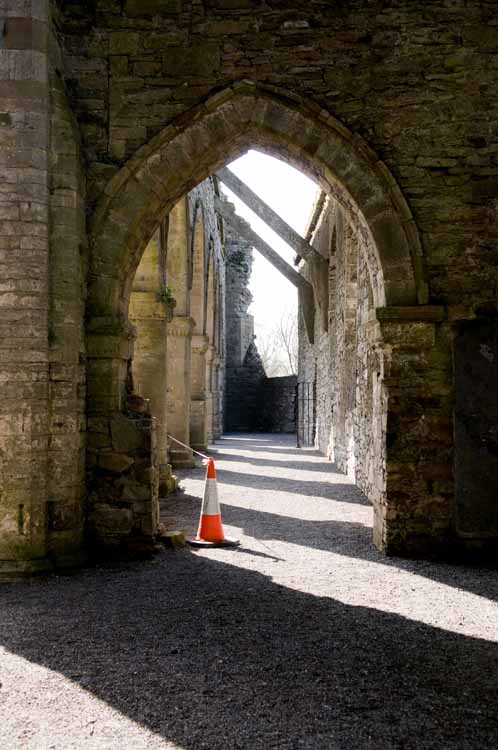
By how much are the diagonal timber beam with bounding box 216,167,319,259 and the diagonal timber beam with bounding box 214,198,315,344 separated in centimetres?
190

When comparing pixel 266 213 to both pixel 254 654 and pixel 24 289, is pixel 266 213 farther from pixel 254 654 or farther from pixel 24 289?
pixel 254 654

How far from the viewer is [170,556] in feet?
19.1

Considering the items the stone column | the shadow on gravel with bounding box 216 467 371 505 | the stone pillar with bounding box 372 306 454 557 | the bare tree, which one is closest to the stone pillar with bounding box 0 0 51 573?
the stone pillar with bounding box 372 306 454 557

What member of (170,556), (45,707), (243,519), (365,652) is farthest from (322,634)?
(243,519)

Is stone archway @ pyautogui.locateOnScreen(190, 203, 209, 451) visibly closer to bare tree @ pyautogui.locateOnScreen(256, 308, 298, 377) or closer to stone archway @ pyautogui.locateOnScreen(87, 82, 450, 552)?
stone archway @ pyautogui.locateOnScreen(87, 82, 450, 552)

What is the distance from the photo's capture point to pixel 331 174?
6.05 metres

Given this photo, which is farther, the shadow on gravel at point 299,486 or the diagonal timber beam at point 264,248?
the diagonal timber beam at point 264,248

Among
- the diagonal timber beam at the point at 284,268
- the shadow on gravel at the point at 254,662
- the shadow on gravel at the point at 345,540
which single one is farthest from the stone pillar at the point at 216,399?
the shadow on gravel at the point at 254,662

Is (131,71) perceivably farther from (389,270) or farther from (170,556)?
(170,556)

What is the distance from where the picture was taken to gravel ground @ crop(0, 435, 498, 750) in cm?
288

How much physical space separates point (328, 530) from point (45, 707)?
4410mm

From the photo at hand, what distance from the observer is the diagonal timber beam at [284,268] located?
58.9 ft

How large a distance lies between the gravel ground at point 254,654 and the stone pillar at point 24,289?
0.54 m

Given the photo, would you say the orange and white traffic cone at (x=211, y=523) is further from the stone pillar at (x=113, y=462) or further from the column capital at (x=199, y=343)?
the column capital at (x=199, y=343)
